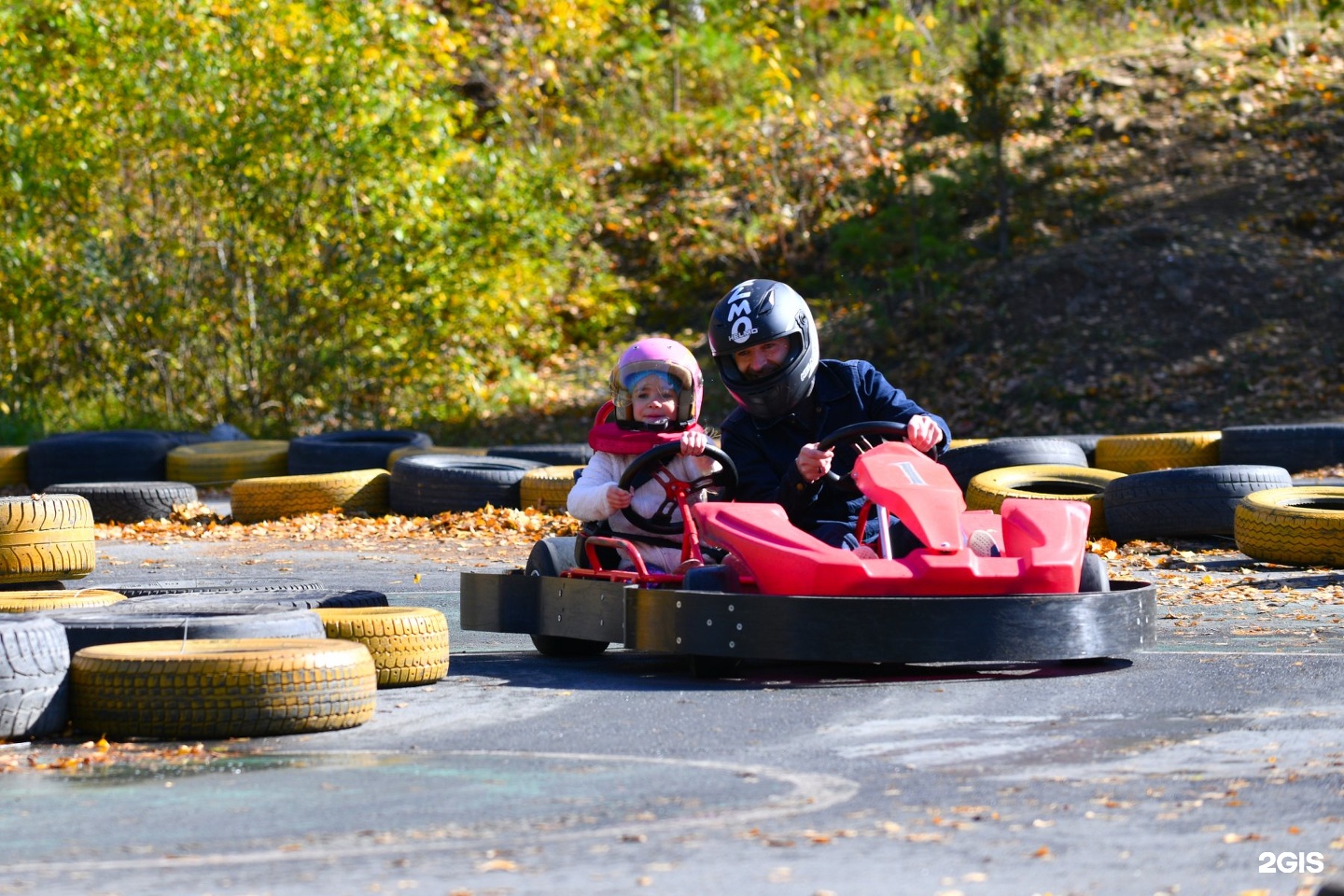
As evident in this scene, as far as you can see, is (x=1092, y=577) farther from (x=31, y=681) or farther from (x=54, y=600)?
(x=54, y=600)

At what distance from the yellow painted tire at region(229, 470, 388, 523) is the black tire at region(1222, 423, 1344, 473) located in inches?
194

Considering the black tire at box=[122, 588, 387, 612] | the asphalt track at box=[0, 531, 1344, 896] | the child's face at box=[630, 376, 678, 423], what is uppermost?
the child's face at box=[630, 376, 678, 423]

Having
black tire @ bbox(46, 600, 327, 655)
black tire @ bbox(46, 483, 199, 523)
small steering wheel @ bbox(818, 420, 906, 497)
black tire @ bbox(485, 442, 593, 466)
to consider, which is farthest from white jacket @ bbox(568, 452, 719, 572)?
black tire @ bbox(46, 483, 199, 523)

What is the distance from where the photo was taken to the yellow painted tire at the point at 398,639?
5004 mm

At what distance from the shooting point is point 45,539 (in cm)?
679

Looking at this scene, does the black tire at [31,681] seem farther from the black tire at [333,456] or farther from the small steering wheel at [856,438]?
the black tire at [333,456]

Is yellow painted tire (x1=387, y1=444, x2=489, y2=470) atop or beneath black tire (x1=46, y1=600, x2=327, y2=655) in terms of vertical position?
atop

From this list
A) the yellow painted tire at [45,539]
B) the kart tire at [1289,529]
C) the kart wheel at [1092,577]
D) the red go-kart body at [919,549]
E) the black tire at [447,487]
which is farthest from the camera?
the black tire at [447,487]

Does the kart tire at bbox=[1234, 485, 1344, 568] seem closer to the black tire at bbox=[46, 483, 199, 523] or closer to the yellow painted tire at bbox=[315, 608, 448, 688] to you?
the yellow painted tire at bbox=[315, 608, 448, 688]

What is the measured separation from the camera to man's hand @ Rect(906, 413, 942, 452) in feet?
17.6

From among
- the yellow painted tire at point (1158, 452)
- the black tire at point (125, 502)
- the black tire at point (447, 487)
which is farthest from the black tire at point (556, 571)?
the black tire at point (125, 502)

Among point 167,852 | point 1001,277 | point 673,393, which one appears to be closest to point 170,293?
point 1001,277

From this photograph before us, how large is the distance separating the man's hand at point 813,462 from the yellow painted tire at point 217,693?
159 centimetres

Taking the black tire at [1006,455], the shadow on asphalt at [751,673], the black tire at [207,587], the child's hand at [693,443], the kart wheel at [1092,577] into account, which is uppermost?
the child's hand at [693,443]
